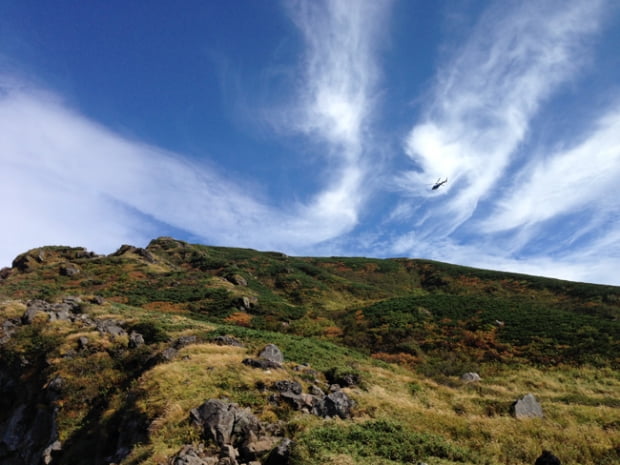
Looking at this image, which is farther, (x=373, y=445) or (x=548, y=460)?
(x=373, y=445)

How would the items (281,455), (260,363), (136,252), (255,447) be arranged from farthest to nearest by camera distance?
(136,252) → (260,363) → (255,447) → (281,455)

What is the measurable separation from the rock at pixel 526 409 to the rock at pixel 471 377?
8.88 meters

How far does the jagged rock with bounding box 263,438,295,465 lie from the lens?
10141mm

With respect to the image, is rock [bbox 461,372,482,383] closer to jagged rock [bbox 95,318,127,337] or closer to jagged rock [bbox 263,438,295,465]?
jagged rock [bbox 263,438,295,465]

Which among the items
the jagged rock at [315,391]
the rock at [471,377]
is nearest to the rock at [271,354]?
the jagged rock at [315,391]

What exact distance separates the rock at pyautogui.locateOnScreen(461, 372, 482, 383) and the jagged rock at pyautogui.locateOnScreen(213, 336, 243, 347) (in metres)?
18.2

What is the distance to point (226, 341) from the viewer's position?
24531 millimetres

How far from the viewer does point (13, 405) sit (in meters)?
23.0

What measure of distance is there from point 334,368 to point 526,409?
1101 cm

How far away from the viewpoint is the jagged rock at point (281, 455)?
10.1 m

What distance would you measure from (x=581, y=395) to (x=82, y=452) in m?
29.5

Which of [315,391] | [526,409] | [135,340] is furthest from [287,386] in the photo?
[135,340]

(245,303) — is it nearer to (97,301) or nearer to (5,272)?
(97,301)

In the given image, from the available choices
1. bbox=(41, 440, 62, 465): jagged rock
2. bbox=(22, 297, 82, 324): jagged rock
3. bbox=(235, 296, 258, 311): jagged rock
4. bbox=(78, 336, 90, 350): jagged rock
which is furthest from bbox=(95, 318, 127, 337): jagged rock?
bbox=(235, 296, 258, 311): jagged rock
